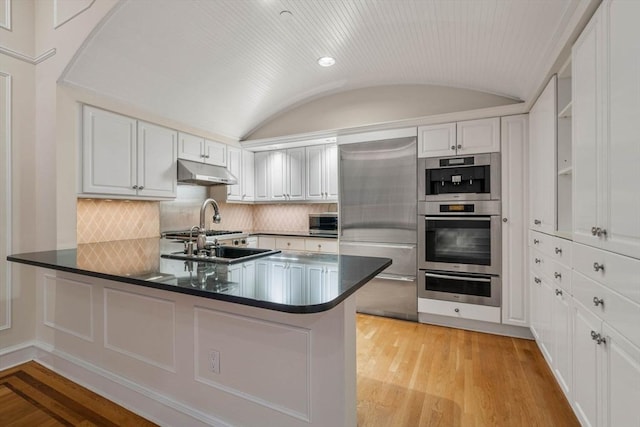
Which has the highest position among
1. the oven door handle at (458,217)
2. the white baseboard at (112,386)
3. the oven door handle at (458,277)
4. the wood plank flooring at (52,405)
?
the oven door handle at (458,217)

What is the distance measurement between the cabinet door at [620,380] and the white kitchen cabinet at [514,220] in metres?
1.77

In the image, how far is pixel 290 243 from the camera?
418 centimetres

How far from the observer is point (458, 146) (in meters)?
3.08

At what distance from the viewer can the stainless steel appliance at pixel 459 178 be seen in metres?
2.98

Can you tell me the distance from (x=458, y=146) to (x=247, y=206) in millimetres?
3337

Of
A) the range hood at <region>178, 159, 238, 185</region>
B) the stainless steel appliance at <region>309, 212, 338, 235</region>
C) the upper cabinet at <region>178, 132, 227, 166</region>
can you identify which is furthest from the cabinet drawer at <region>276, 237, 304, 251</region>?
the upper cabinet at <region>178, 132, 227, 166</region>

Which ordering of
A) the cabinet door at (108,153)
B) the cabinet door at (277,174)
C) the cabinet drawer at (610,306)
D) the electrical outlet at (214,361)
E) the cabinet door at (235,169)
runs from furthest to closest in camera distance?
the cabinet door at (277,174) → the cabinet door at (235,169) → the cabinet door at (108,153) → the electrical outlet at (214,361) → the cabinet drawer at (610,306)

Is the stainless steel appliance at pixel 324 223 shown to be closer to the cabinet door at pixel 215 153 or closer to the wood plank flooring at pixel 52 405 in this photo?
the cabinet door at pixel 215 153

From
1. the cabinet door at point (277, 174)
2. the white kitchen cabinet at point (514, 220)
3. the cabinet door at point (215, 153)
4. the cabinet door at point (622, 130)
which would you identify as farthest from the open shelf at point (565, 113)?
the cabinet door at point (215, 153)

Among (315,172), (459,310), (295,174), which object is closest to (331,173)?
(315,172)

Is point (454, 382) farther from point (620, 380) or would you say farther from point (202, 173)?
point (202, 173)

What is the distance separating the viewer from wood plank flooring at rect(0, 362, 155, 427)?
1791 millimetres

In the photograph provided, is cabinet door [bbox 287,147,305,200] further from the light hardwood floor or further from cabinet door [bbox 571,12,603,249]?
cabinet door [bbox 571,12,603,249]

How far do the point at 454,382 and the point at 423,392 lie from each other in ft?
0.96
